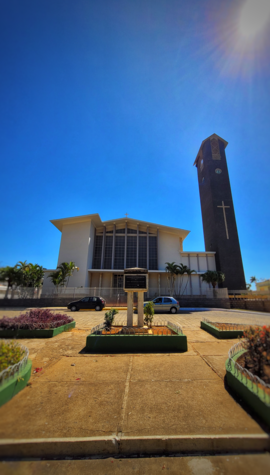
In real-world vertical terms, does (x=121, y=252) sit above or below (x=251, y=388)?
above

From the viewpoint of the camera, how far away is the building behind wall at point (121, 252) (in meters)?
28.6

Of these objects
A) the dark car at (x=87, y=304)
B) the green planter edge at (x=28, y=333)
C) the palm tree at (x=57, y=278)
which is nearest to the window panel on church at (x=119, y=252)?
the palm tree at (x=57, y=278)

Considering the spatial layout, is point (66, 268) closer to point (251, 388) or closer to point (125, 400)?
point (125, 400)

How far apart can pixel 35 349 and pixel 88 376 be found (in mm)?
2799

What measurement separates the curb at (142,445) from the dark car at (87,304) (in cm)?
1653

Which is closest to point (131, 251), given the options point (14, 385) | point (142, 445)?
point (14, 385)

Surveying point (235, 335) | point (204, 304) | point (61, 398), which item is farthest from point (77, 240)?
point (61, 398)

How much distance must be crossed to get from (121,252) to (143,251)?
3406 millimetres

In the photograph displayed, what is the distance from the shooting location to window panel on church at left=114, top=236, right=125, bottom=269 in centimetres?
3031

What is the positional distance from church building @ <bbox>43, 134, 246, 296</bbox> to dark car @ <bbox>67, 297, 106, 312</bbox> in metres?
8.73

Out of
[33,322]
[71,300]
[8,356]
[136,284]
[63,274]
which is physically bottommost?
[8,356]

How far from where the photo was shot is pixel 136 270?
846 centimetres

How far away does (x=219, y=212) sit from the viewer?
3562 centimetres

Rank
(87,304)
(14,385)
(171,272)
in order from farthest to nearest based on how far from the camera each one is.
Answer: (171,272)
(87,304)
(14,385)
